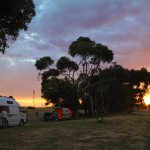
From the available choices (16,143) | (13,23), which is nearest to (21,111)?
(13,23)

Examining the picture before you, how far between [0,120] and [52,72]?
42652 mm

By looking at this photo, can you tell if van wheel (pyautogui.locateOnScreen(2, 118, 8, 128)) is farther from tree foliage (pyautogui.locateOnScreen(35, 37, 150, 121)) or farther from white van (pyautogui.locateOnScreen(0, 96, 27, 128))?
tree foliage (pyautogui.locateOnScreen(35, 37, 150, 121))

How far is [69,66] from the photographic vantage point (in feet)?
257

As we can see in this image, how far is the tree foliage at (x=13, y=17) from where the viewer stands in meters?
23.0

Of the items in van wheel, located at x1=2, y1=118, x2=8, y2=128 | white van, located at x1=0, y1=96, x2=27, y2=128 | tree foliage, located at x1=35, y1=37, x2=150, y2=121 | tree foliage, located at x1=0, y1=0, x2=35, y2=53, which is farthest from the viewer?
tree foliage, located at x1=35, y1=37, x2=150, y2=121

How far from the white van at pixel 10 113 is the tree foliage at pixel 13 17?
10461 mm

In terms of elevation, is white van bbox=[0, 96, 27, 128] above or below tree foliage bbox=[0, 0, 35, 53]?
below

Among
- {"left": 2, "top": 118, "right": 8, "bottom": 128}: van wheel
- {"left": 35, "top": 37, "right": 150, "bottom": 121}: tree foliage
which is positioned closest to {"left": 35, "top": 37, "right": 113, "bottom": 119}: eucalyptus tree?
{"left": 35, "top": 37, "right": 150, "bottom": 121}: tree foliage

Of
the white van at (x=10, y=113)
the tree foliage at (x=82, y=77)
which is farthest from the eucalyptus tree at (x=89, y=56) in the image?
the white van at (x=10, y=113)

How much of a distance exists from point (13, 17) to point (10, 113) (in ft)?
49.5

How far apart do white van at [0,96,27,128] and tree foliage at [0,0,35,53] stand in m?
10.5

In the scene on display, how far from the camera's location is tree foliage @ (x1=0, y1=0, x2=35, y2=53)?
23.0 metres

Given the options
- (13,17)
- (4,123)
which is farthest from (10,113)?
(13,17)

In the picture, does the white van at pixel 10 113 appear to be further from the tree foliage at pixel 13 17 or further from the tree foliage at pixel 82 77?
the tree foliage at pixel 82 77
